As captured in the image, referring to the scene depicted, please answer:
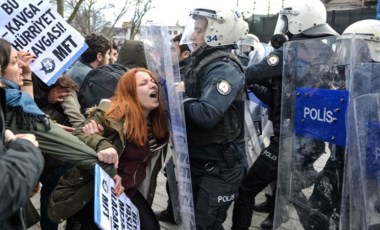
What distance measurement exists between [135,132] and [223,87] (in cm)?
57

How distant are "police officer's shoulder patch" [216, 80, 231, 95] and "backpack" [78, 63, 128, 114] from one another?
1.03 m

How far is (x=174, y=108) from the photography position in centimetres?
235

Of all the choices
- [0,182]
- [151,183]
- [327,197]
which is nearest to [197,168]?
[151,183]

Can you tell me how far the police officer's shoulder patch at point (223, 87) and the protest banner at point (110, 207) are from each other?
786 millimetres

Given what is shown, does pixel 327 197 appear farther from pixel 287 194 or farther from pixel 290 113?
pixel 290 113

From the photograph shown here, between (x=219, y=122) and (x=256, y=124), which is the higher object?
(x=219, y=122)

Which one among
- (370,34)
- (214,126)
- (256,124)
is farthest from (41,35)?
(256,124)

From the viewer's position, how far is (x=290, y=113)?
2.46 meters

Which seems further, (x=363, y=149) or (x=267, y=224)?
(x=267, y=224)

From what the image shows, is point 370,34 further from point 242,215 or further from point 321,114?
point 242,215

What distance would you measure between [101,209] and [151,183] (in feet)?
2.49

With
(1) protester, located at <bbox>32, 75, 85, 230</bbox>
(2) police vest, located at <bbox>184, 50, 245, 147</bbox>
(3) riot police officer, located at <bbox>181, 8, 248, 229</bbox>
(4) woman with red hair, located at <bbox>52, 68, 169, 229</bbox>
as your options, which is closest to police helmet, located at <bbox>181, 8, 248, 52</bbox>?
(3) riot police officer, located at <bbox>181, 8, 248, 229</bbox>

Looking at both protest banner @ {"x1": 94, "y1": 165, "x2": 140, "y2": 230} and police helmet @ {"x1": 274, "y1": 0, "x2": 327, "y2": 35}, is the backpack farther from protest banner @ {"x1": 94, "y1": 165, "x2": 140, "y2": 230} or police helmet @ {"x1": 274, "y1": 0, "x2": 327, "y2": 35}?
police helmet @ {"x1": 274, "y1": 0, "x2": 327, "y2": 35}

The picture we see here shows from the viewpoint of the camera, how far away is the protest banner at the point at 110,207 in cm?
189
